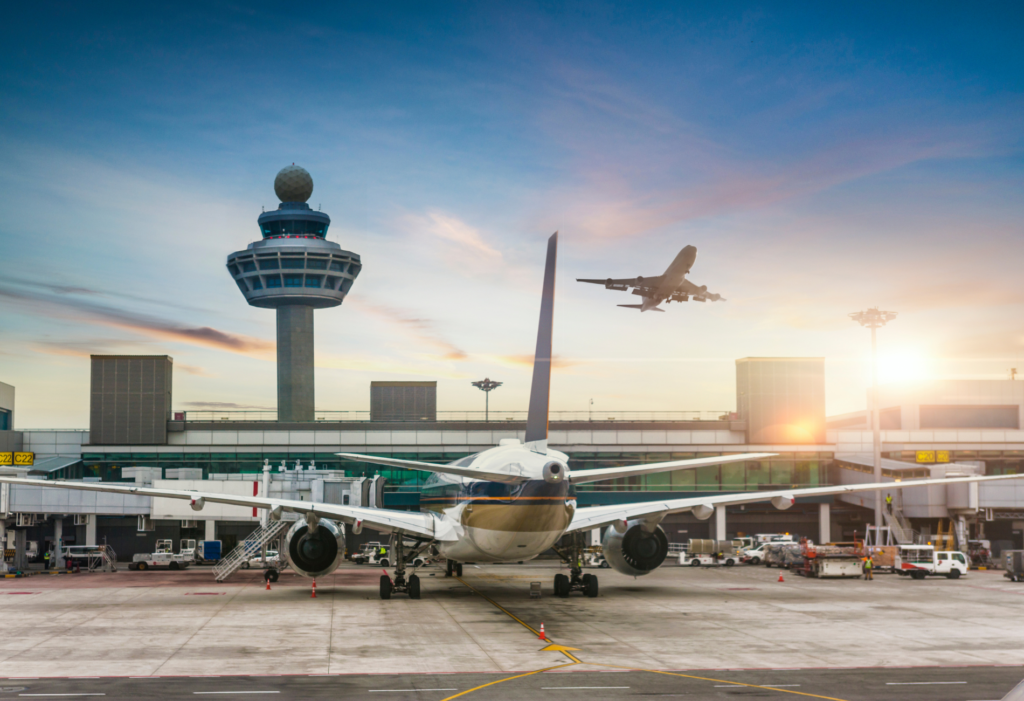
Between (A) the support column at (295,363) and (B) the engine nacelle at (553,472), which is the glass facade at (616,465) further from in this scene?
(B) the engine nacelle at (553,472)

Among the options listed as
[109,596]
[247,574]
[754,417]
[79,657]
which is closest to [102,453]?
[247,574]

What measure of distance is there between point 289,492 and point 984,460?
195 ft

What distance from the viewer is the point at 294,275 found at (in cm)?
12569

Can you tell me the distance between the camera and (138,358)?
3159 inches

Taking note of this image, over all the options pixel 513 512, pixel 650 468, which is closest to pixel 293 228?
pixel 513 512

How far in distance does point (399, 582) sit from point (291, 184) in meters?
99.2

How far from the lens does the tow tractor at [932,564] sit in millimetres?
51125

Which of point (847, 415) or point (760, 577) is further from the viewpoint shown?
point (847, 415)

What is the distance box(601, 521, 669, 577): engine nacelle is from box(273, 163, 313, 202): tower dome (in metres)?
100

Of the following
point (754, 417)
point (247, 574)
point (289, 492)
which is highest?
point (754, 417)

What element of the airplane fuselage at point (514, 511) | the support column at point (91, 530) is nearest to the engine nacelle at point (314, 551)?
the airplane fuselage at point (514, 511)

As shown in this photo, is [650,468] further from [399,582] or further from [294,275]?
[294,275]

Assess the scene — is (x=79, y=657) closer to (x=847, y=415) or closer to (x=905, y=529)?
(x=905, y=529)

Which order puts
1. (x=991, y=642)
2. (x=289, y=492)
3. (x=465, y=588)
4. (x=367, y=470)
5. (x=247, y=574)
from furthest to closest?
(x=367, y=470) → (x=289, y=492) → (x=247, y=574) → (x=465, y=588) → (x=991, y=642)
